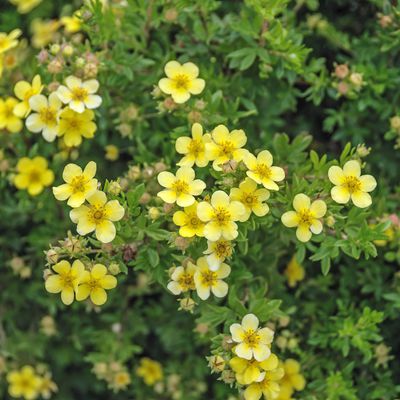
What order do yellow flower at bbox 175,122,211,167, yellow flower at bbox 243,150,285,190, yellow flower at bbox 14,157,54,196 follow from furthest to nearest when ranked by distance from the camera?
yellow flower at bbox 14,157,54,196
yellow flower at bbox 175,122,211,167
yellow flower at bbox 243,150,285,190

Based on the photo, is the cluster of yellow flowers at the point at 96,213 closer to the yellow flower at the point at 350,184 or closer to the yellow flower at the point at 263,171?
the yellow flower at the point at 263,171

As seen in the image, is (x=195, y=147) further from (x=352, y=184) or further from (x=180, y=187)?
(x=352, y=184)

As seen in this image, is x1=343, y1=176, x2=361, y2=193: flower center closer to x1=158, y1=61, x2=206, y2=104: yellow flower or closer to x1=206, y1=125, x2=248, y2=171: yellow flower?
x1=206, y1=125, x2=248, y2=171: yellow flower

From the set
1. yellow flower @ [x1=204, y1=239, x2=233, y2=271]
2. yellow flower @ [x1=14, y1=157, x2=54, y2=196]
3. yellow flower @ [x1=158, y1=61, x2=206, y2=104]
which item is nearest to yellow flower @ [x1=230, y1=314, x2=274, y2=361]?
yellow flower @ [x1=204, y1=239, x2=233, y2=271]

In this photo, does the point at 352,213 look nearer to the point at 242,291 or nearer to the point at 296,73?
the point at 242,291

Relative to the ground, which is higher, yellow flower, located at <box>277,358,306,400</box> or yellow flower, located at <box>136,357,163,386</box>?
yellow flower, located at <box>277,358,306,400</box>

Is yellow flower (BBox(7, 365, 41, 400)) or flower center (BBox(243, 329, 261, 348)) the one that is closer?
flower center (BBox(243, 329, 261, 348))

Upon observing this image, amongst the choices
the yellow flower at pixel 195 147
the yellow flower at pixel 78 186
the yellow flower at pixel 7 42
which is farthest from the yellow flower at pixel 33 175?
the yellow flower at pixel 195 147

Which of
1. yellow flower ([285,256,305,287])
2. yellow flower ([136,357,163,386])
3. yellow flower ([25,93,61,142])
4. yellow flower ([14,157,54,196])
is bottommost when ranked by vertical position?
yellow flower ([136,357,163,386])
